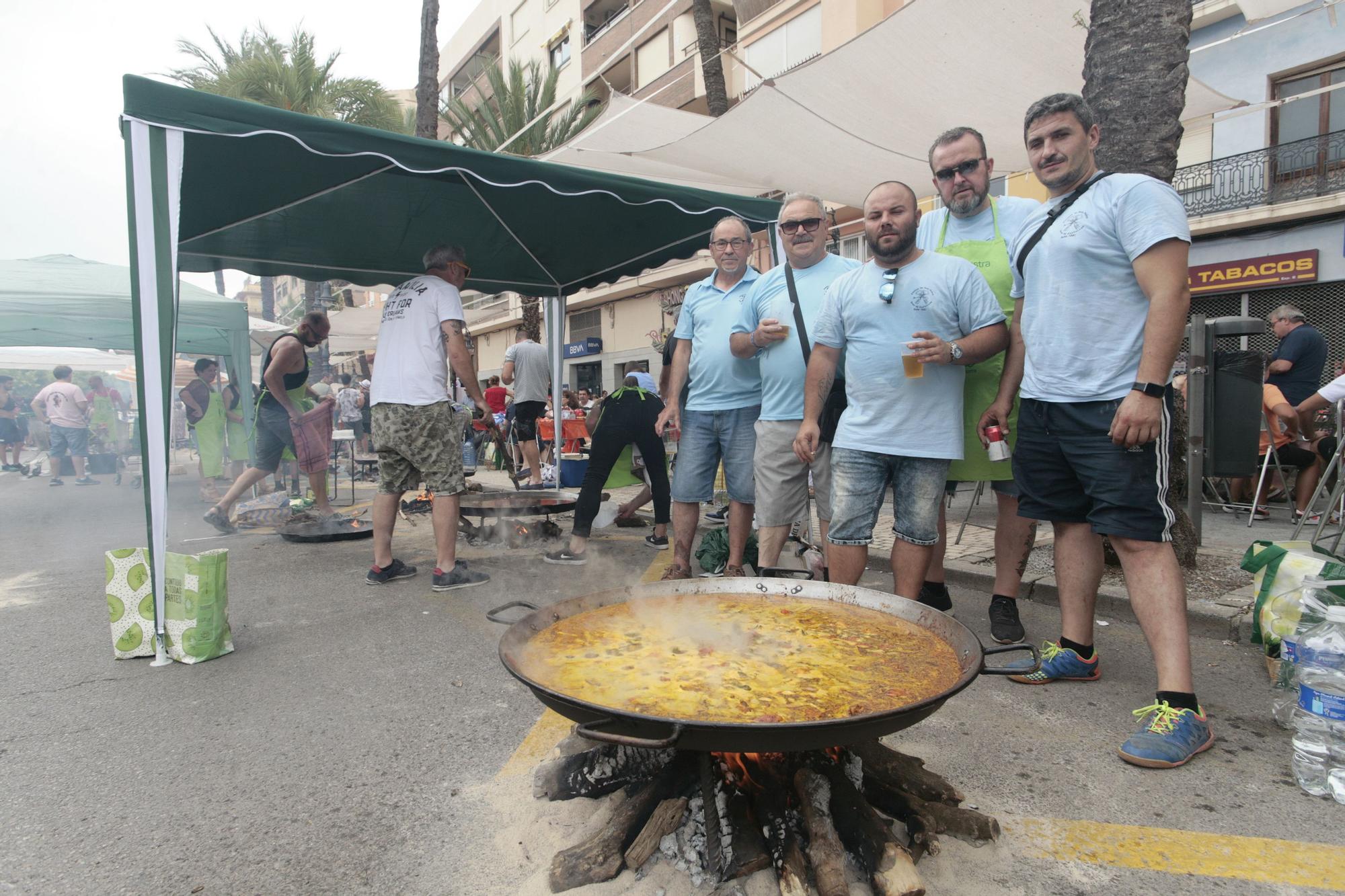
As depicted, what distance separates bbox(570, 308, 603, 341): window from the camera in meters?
29.0

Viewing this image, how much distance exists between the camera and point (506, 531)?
625 centimetres

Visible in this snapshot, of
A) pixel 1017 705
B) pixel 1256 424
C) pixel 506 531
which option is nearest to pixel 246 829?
pixel 1017 705

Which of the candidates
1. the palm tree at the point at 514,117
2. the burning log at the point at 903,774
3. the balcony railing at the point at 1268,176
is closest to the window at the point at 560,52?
the palm tree at the point at 514,117

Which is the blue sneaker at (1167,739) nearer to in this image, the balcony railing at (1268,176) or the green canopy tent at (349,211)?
the green canopy tent at (349,211)

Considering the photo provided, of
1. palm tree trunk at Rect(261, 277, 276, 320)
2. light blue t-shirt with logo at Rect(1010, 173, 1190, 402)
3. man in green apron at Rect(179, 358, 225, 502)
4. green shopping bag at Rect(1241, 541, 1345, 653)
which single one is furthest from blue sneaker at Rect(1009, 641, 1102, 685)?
palm tree trunk at Rect(261, 277, 276, 320)

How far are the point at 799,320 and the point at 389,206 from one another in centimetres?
436

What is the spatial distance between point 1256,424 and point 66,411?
1674 cm

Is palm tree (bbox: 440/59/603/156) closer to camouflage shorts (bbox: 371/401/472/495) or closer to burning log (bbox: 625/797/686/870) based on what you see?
camouflage shorts (bbox: 371/401/472/495)

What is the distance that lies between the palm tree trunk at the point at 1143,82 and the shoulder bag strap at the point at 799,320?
2.03m

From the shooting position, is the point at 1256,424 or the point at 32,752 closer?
the point at 32,752

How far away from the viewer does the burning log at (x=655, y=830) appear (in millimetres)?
1694

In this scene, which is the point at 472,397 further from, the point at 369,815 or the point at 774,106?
the point at 774,106

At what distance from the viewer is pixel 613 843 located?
67.6 inches

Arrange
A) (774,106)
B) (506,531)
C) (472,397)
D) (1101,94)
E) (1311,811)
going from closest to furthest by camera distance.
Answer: (1311,811) → (1101,94) → (472,397) → (506,531) → (774,106)
